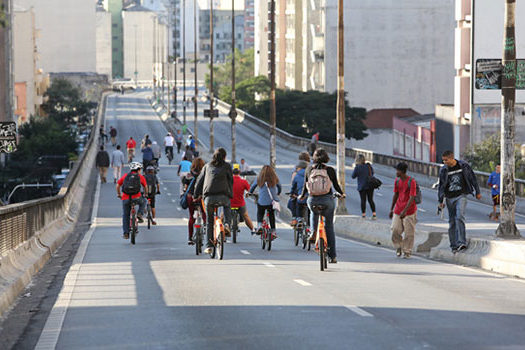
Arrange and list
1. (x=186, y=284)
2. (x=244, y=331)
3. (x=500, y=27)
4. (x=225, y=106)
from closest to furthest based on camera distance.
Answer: (x=244, y=331) < (x=186, y=284) < (x=500, y=27) < (x=225, y=106)

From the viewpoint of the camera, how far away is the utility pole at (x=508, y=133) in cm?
1939

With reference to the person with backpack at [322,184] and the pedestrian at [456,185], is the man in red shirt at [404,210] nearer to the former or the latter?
the pedestrian at [456,185]

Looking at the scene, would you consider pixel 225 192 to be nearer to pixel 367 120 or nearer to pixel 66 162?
pixel 66 162

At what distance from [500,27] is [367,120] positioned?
4279 centimetres

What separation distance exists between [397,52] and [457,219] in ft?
336

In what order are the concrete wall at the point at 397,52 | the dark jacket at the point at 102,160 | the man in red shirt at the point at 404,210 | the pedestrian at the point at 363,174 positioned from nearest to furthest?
the man in red shirt at the point at 404,210 < the pedestrian at the point at 363,174 < the dark jacket at the point at 102,160 < the concrete wall at the point at 397,52

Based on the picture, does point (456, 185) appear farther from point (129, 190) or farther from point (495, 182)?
point (495, 182)

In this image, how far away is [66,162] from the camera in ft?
294

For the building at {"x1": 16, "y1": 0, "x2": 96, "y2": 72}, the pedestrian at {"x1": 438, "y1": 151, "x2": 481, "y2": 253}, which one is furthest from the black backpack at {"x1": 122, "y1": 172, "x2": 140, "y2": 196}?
the building at {"x1": 16, "y1": 0, "x2": 96, "y2": 72}

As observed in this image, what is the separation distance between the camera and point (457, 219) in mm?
18500

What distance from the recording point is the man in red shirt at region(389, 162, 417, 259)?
19172mm

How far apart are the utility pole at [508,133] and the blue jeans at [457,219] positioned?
994 mm

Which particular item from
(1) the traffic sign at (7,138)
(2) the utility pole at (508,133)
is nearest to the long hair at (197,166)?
→ (1) the traffic sign at (7,138)

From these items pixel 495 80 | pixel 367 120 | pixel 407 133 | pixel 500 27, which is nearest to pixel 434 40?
pixel 367 120
